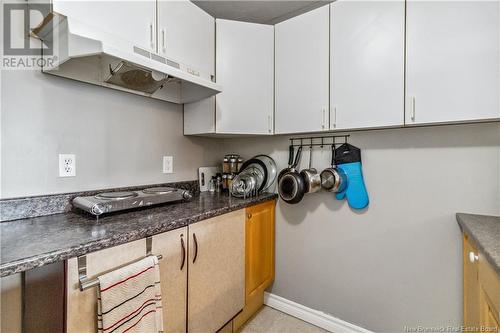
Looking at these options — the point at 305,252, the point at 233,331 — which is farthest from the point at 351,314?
the point at 233,331

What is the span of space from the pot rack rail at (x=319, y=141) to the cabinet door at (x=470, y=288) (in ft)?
2.85

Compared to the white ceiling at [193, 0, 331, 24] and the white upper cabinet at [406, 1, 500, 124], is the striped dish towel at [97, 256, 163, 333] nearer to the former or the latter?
the white upper cabinet at [406, 1, 500, 124]

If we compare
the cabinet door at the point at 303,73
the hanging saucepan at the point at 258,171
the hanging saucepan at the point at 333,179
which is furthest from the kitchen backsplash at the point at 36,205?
the hanging saucepan at the point at 333,179

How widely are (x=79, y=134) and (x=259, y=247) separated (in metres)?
1.35

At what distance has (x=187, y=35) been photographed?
152 centimetres

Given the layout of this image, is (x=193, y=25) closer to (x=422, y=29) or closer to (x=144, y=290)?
(x=422, y=29)

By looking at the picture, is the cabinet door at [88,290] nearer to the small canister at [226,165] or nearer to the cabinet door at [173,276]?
the cabinet door at [173,276]

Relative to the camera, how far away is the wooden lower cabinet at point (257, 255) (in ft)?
5.33

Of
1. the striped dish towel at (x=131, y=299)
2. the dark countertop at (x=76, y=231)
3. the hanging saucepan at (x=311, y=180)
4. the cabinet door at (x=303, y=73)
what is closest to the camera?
the dark countertop at (x=76, y=231)

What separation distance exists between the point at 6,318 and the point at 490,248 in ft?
6.18

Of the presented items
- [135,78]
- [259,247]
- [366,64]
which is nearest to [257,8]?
[366,64]

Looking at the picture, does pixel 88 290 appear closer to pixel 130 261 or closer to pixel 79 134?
pixel 130 261

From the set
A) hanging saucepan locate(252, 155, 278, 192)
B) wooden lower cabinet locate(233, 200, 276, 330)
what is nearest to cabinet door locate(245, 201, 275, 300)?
wooden lower cabinet locate(233, 200, 276, 330)

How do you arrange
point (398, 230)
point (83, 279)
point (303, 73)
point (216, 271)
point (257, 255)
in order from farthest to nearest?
point (257, 255) → point (303, 73) → point (398, 230) → point (216, 271) → point (83, 279)
